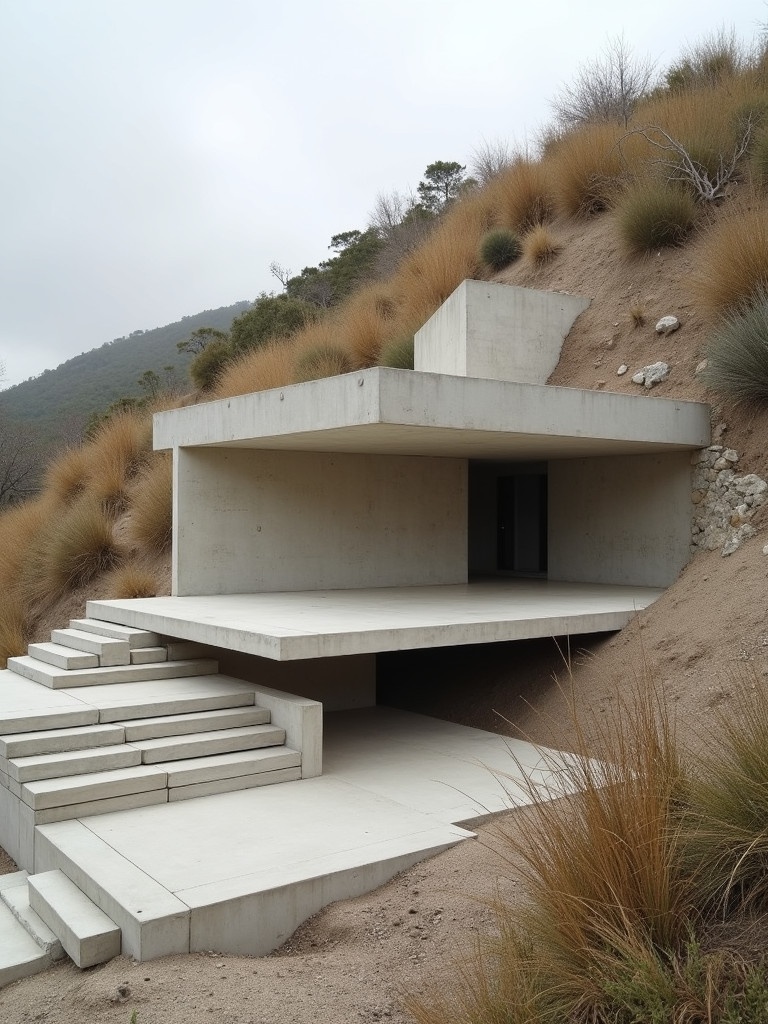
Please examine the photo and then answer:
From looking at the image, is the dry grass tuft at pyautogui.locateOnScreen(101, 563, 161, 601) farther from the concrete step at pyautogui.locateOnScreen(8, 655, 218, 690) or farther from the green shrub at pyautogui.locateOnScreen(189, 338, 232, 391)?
the green shrub at pyautogui.locateOnScreen(189, 338, 232, 391)

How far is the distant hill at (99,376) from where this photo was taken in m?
33.2

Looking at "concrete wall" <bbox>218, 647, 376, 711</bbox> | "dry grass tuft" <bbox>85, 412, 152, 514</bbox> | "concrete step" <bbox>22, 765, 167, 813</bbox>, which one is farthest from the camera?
"dry grass tuft" <bbox>85, 412, 152, 514</bbox>

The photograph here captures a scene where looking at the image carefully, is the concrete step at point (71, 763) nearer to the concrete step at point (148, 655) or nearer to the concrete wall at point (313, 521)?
the concrete step at point (148, 655)

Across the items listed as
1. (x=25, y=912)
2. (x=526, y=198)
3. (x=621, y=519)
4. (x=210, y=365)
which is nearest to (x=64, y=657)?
(x=25, y=912)

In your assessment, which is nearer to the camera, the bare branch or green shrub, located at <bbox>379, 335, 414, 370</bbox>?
the bare branch

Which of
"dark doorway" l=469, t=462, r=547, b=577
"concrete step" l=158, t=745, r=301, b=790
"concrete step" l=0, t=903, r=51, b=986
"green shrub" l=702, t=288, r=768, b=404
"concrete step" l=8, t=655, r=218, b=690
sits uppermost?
"green shrub" l=702, t=288, r=768, b=404

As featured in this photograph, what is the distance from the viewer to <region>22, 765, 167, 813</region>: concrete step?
450 centimetres

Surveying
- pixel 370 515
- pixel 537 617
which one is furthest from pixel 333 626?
pixel 370 515

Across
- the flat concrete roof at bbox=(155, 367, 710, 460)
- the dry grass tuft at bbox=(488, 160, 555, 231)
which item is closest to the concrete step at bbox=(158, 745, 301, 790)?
the flat concrete roof at bbox=(155, 367, 710, 460)

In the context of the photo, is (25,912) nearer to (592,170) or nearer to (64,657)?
(64,657)

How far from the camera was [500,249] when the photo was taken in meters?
14.1

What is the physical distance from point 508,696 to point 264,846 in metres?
3.66

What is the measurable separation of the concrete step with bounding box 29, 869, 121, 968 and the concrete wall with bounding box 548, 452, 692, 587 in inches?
259

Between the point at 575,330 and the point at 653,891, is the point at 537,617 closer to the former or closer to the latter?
the point at 653,891
